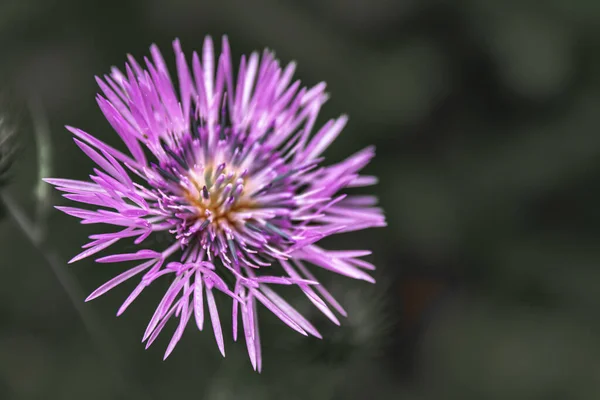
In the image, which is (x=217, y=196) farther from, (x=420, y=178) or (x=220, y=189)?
(x=420, y=178)

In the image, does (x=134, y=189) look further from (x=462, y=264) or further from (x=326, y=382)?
(x=462, y=264)

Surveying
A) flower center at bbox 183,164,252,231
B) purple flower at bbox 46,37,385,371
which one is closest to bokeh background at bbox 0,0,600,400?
purple flower at bbox 46,37,385,371

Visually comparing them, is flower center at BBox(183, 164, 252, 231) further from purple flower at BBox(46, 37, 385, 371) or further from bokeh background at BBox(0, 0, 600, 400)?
bokeh background at BBox(0, 0, 600, 400)

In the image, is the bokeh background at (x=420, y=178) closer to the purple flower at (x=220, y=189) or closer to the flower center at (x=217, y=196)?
the purple flower at (x=220, y=189)

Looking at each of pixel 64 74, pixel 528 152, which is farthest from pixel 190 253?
pixel 528 152

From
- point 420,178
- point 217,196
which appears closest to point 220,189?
point 217,196

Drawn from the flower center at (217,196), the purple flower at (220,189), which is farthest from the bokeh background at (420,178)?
the flower center at (217,196)
